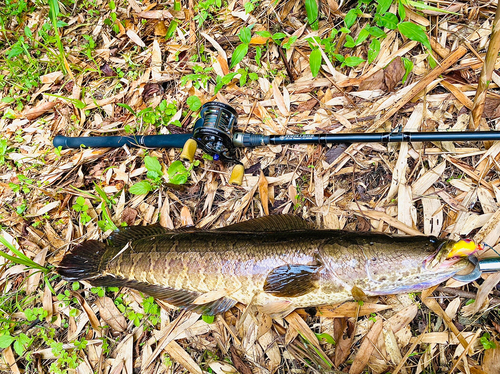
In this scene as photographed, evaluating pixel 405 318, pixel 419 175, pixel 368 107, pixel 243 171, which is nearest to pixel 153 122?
pixel 243 171

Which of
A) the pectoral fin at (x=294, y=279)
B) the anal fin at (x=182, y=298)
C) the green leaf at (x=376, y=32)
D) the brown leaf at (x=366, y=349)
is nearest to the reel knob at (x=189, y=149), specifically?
the anal fin at (x=182, y=298)

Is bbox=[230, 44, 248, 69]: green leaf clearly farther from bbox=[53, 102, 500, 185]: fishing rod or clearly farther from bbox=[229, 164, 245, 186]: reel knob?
bbox=[229, 164, 245, 186]: reel knob

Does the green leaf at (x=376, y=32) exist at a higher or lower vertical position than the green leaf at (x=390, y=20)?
lower

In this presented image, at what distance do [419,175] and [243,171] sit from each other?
1636 millimetres

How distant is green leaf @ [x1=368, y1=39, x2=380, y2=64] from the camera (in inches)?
127

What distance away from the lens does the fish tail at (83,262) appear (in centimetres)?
316

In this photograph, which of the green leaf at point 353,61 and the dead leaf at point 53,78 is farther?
the dead leaf at point 53,78

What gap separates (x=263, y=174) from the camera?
10.9ft

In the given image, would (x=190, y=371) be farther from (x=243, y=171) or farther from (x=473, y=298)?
(x=473, y=298)

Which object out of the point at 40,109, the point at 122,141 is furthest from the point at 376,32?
the point at 40,109

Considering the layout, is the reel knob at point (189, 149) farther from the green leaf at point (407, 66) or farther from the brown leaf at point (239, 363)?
the green leaf at point (407, 66)

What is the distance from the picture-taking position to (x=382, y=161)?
316 centimetres

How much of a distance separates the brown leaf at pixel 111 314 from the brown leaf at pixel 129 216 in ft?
2.53

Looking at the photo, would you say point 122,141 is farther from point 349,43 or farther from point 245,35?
point 349,43
